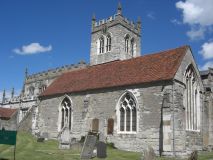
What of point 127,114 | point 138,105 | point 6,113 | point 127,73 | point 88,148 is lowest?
point 88,148

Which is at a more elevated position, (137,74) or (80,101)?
(137,74)

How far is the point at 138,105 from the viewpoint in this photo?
2452 cm

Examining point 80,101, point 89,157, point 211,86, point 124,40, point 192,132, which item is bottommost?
point 89,157

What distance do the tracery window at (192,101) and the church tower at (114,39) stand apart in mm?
17591

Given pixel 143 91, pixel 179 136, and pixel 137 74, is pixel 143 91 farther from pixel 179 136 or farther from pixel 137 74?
pixel 179 136

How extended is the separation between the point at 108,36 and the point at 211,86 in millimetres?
18010

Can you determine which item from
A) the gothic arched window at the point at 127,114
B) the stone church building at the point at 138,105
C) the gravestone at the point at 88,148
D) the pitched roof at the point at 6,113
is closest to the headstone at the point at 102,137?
the stone church building at the point at 138,105

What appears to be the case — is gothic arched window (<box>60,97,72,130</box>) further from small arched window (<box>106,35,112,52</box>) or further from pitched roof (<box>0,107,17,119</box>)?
pitched roof (<box>0,107,17,119</box>)

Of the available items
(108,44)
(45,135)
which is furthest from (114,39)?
(45,135)

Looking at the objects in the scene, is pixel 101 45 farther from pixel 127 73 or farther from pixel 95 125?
pixel 95 125

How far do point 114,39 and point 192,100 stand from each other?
2011cm

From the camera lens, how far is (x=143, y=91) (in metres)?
24.5

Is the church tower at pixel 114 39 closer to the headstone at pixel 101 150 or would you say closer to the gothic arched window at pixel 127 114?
the gothic arched window at pixel 127 114

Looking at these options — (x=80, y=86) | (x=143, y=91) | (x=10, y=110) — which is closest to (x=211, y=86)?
(x=143, y=91)
